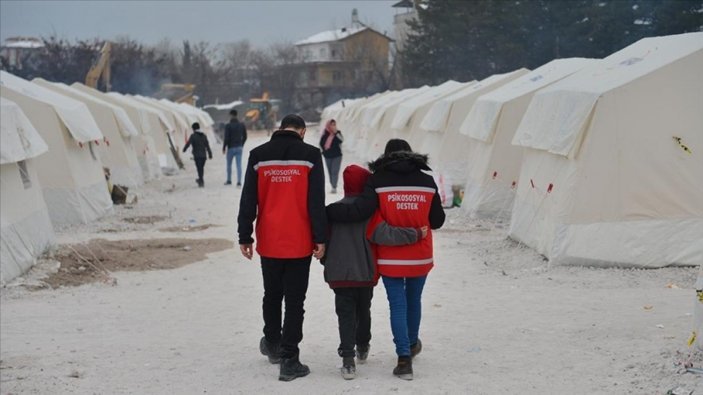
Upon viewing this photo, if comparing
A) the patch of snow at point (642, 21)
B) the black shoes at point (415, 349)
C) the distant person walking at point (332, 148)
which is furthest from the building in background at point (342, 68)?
the black shoes at point (415, 349)

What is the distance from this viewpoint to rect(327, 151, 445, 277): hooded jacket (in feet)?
21.3

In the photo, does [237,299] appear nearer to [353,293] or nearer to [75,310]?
[75,310]

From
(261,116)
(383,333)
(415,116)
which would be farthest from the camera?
(261,116)

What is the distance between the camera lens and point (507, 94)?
16266mm

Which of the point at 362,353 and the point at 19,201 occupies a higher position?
the point at 19,201

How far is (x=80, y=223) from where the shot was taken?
16.3 metres

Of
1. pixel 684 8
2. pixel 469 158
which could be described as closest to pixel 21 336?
pixel 469 158

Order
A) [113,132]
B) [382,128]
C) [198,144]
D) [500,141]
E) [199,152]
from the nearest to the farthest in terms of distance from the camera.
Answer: [500,141] → [113,132] → [199,152] → [198,144] → [382,128]

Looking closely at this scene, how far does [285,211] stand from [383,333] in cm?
201

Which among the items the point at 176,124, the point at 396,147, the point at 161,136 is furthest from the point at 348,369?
the point at 176,124

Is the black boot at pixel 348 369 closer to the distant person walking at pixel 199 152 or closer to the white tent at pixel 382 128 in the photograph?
the distant person walking at pixel 199 152

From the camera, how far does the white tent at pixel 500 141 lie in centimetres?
1561

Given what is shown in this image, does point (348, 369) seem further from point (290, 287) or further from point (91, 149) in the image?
point (91, 149)

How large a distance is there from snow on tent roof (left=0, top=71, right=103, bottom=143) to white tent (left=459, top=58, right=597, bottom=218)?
22.0ft
